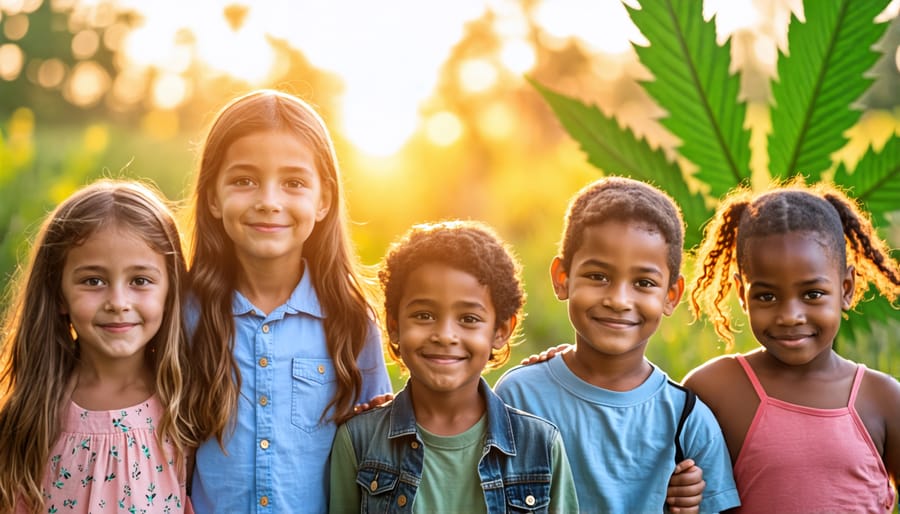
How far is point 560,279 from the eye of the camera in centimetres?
254

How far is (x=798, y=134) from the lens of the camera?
242cm

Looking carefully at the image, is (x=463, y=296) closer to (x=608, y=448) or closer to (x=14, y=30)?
(x=608, y=448)

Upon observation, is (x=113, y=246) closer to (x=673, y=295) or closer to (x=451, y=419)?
(x=451, y=419)

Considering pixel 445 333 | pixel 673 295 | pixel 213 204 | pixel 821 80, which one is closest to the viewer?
pixel 445 333

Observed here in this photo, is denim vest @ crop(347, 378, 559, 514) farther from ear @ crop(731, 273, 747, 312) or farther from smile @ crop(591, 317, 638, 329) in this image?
ear @ crop(731, 273, 747, 312)

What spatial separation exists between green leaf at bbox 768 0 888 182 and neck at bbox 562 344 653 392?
0.66 meters

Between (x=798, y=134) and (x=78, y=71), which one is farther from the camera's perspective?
(x=78, y=71)

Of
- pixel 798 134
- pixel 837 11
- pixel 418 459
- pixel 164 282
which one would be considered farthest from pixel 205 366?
pixel 837 11

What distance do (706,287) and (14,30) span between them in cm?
1173

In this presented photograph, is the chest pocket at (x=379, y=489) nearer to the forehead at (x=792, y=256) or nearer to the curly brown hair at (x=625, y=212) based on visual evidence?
the curly brown hair at (x=625, y=212)

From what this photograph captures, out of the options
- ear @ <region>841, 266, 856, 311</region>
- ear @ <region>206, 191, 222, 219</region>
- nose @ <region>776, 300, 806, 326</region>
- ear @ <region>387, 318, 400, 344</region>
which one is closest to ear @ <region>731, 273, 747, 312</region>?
nose @ <region>776, 300, 806, 326</region>

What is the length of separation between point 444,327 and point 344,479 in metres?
0.49

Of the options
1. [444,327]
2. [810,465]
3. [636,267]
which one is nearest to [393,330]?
[444,327]

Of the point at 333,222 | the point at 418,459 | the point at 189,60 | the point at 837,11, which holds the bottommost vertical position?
the point at 418,459
